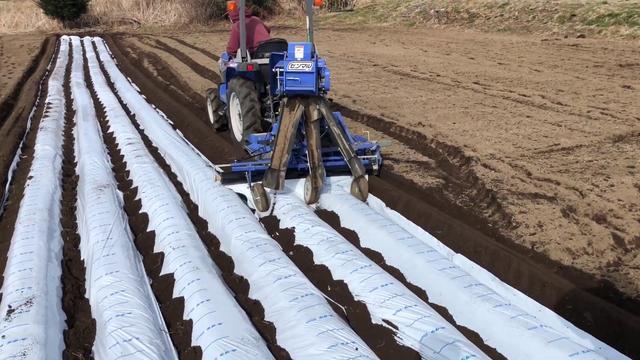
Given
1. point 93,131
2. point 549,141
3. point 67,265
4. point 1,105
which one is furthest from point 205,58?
point 67,265

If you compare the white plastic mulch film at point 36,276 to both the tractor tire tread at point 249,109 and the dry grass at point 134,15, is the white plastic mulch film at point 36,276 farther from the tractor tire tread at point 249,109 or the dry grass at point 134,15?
the dry grass at point 134,15

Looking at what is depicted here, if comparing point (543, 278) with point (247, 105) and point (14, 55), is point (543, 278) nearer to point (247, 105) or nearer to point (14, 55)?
point (247, 105)

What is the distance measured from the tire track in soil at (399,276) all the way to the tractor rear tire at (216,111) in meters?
3.12

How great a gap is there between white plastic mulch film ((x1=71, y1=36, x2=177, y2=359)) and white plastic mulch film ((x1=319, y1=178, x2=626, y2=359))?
5.35ft

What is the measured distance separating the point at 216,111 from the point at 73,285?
13.3ft

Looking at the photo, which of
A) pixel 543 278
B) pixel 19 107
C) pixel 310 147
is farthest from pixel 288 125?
pixel 19 107

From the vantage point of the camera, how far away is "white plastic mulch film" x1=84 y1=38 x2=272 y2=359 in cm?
298

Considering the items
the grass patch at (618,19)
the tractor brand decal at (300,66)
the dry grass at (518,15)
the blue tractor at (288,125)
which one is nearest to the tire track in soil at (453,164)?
the blue tractor at (288,125)

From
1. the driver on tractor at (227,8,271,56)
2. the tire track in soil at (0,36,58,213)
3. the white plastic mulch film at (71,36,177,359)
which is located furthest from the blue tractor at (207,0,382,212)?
the tire track in soil at (0,36,58,213)

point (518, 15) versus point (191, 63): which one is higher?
point (518, 15)

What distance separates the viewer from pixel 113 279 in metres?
3.62

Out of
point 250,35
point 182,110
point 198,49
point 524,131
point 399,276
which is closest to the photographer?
point 399,276

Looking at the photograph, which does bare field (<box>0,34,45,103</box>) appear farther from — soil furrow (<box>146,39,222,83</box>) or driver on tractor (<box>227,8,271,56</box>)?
driver on tractor (<box>227,8,271,56</box>)

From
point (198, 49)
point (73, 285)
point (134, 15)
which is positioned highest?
point (134, 15)
